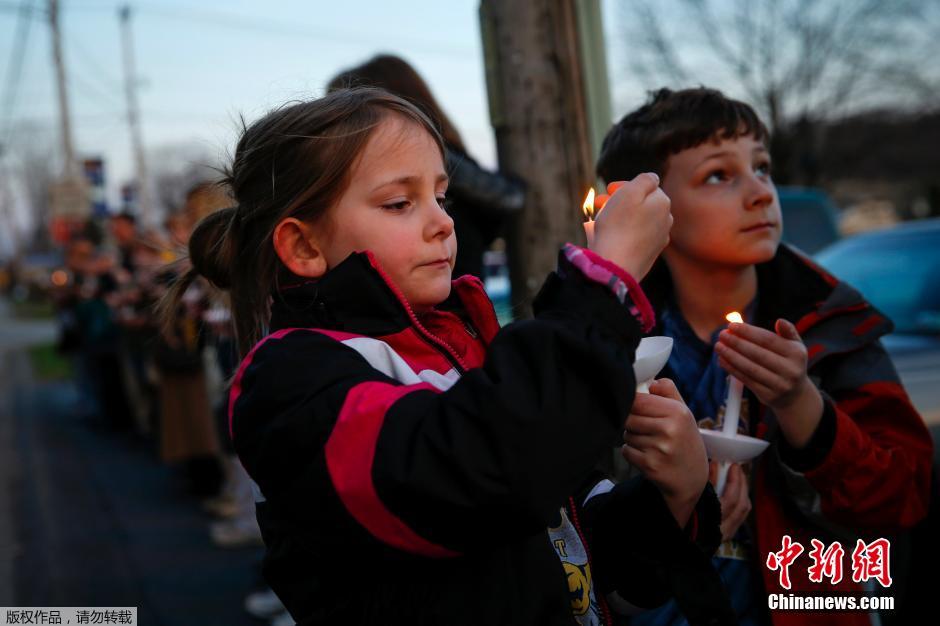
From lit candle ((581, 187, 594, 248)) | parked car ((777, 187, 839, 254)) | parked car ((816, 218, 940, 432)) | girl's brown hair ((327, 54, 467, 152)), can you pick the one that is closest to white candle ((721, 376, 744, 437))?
lit candle ((581, 187, 594, 248))

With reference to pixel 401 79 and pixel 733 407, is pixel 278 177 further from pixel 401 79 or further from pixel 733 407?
pixel 401 79

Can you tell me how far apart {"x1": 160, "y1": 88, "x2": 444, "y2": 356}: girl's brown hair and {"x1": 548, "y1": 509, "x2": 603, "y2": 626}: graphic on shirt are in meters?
0.62

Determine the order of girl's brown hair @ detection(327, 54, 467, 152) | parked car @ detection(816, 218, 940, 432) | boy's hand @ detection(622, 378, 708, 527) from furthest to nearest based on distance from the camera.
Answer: parked car @ detection(816, 218, 940, 432) → girl's brown hair @ detection(327, 54, 467, 152) → boy's hand @ detection(622, 378, 708, 527)

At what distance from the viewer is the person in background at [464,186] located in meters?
2.68

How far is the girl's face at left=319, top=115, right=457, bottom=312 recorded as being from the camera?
1.30 m

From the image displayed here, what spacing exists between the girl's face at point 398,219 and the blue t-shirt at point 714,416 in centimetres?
68

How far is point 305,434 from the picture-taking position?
3.65 feet

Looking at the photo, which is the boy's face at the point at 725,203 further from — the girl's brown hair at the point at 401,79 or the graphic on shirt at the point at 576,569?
the girl's brown hair at the point at 401,79

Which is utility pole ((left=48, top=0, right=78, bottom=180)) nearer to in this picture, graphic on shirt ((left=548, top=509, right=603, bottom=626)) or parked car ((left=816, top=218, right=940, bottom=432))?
parked car ((left=816, top=218, right=940, bottom=432))

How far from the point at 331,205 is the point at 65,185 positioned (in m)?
20.1

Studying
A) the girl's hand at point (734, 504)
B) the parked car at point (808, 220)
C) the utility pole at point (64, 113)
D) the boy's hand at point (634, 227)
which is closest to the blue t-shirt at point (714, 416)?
the girl's hand at point (734, 504)

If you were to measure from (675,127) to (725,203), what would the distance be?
0.63 ft

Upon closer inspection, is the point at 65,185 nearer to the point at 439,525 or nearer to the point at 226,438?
the point at 226,438

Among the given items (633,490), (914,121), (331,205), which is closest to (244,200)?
(331,205)
